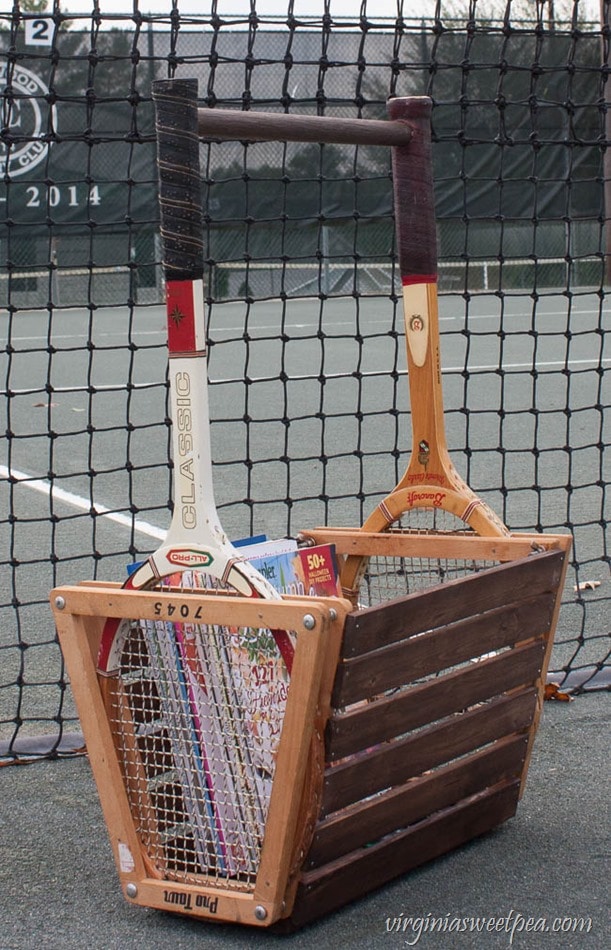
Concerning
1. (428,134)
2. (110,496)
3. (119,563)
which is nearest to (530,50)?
(110,496)

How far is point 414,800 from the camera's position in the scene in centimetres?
214

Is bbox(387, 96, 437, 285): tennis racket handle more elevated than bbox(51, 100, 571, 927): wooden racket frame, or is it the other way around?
bbox(387, 96, 437, 285): tennis racket handle

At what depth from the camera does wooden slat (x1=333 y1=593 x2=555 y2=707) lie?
191 cm

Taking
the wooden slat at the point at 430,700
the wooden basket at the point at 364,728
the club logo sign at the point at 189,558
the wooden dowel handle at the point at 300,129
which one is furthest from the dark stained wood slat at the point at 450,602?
the wooden dowel handle at the point at 300,129

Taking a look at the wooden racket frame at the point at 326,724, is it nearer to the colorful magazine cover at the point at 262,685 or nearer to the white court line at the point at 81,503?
the colorful magazine cover at the point at 262,685

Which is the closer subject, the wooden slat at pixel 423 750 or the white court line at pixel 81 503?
the wooden slat at pixel 423 750

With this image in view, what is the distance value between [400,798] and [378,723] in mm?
178

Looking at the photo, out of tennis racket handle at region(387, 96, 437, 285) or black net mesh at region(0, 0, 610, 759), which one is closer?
tennis racket handle at region(387, 96, 437, 285)

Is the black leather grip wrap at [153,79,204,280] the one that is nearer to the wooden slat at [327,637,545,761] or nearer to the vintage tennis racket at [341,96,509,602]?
the vintage tennis racket at [341,96,509,602]

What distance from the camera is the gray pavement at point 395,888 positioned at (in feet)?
6.49

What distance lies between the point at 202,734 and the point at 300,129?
1090 mm

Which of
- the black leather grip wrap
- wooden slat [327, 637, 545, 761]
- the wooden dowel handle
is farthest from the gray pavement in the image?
the wooden dowel handle

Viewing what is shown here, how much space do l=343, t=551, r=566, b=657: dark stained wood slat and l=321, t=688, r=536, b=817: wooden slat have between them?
0.63 ft

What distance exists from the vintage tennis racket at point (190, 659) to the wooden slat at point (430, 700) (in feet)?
0.37
